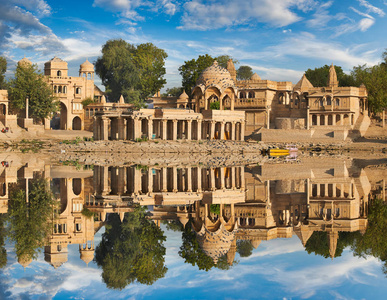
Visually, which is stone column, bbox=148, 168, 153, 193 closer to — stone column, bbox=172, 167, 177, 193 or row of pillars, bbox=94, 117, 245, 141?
stone column, bbox=172, 167, 177, 193

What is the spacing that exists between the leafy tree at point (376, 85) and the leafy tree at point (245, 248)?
69.7 metres

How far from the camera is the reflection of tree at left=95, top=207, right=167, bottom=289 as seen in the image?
13.5m

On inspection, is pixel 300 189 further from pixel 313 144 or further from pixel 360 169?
pixel 313 144

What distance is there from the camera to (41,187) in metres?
28.6

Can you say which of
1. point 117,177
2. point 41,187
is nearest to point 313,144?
point 117,177

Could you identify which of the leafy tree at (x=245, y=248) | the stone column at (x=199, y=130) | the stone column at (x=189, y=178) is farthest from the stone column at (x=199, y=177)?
the stone column at (x=199, y=130)

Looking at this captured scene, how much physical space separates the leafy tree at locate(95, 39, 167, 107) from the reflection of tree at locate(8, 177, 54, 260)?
60.3m

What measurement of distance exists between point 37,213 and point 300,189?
15225mm

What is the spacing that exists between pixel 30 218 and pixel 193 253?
282 inches

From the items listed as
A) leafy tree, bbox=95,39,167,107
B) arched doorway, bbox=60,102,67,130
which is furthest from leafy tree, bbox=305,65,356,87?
arched doorway, bbox=60,102,67,130

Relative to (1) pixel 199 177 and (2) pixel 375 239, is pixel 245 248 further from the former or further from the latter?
(1) pixel 199 177

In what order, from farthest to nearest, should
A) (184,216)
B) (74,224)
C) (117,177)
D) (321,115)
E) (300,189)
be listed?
(321,115) < (117,177) < (300,189) < (184,216) < (74,224)

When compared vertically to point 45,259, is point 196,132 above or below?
above

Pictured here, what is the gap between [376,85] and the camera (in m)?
84.4
